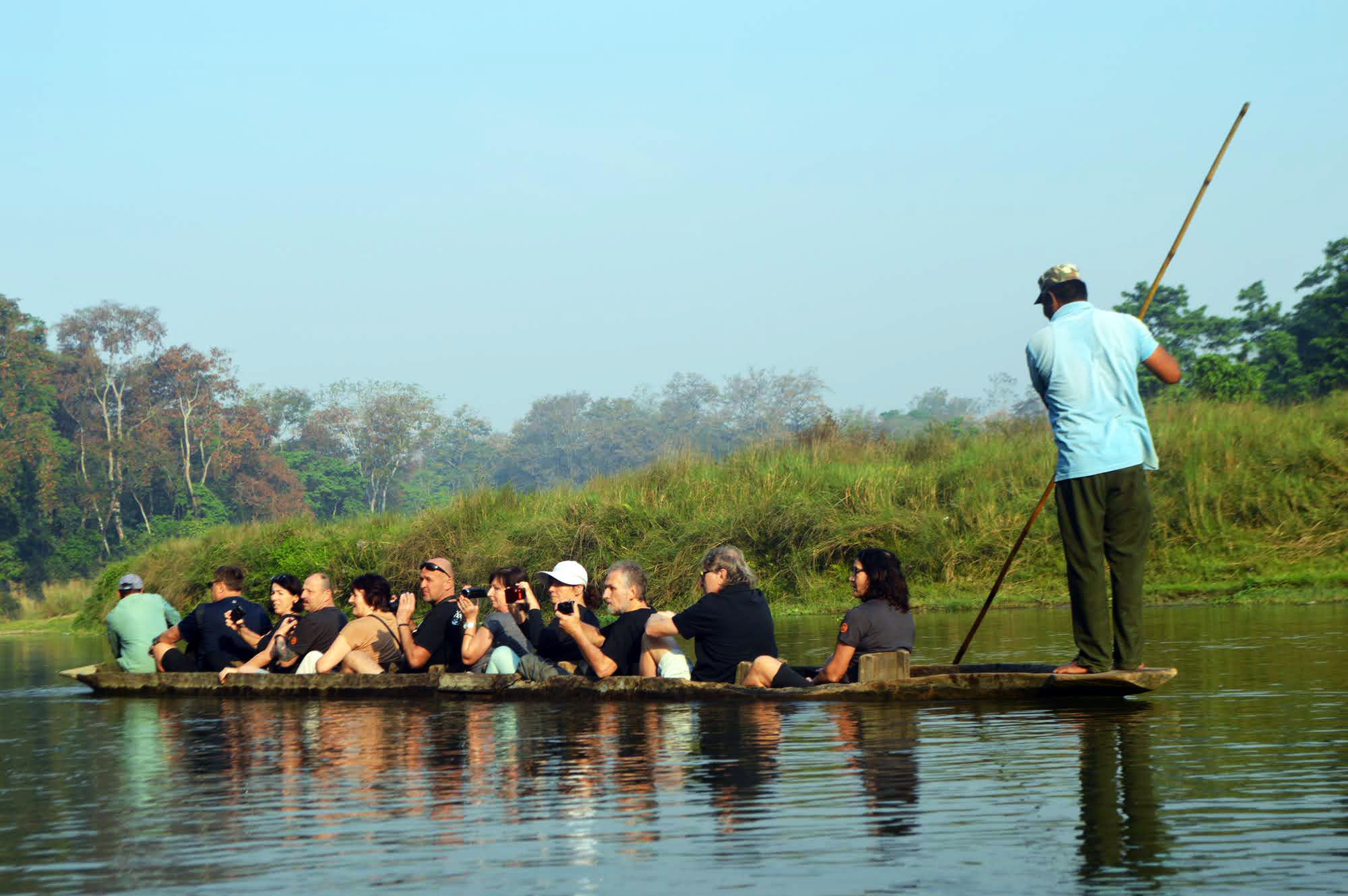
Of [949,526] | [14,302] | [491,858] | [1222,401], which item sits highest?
[14,302]

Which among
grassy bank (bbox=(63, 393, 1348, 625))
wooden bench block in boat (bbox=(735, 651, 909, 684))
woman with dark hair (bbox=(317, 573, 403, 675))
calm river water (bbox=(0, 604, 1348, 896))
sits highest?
grassy bank (bbox=(63, 393, 1348, 625))

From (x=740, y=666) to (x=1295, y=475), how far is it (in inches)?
581

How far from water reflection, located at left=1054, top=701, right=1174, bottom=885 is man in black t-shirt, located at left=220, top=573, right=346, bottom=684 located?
6.63m

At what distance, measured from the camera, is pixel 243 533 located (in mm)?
31969

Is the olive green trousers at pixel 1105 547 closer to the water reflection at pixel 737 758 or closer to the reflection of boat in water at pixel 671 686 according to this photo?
the reflection of boat in water at pixel 671 686

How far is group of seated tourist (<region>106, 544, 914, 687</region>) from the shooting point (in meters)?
9.88

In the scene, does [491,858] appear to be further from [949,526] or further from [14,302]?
[14,302]

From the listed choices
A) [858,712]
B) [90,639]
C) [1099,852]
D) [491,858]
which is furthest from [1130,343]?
[90,639]

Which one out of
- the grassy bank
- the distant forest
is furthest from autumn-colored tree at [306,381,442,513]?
the grassy bank

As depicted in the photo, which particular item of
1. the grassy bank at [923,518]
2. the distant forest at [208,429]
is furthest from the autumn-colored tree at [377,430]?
the grassy bank at [923,518]

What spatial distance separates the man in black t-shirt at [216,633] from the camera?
13.4 metres

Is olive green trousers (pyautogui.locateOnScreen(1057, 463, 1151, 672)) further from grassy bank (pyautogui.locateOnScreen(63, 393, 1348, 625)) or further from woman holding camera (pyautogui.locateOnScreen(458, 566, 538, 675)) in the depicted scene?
grassy bank (pyautogui.locateOnScreen(63, 393, 1348, 625))

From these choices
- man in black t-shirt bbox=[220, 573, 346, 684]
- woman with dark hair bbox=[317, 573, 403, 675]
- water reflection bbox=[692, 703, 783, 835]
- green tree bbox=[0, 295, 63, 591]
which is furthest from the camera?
green tree bbox=[0, 295, 63, 591]

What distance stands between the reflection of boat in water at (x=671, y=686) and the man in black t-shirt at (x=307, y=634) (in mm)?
379
